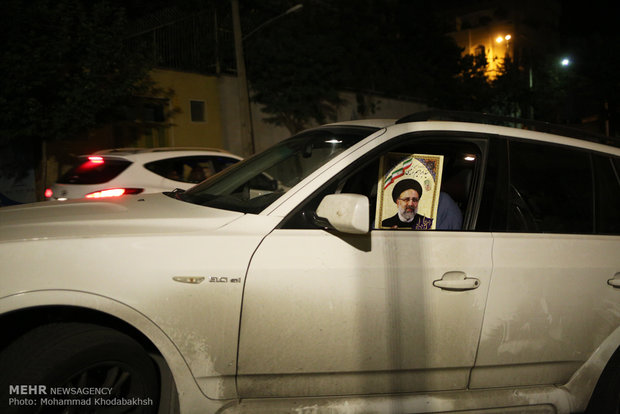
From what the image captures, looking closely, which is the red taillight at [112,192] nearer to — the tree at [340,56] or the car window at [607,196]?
the car window at [607,196]

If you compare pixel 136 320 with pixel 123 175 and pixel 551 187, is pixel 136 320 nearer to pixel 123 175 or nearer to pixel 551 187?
pixel 551 187

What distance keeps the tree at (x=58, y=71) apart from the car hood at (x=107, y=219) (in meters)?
9.85

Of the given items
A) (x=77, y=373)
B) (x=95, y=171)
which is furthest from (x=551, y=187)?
(x=95, y=171)

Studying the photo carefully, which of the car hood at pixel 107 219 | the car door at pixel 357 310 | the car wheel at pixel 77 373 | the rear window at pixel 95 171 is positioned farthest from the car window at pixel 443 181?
the rear window at pixel 95 171

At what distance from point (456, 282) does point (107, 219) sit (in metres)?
1.65

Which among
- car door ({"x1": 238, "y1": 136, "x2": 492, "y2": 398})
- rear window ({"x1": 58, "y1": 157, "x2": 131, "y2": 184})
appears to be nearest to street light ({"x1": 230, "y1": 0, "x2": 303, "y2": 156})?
rear window ({"x1": 58, "y1": 157, "x2": 131, "y2": 184})

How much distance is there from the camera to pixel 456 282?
2297 mm

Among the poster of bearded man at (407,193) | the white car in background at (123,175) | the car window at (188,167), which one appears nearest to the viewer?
the poster of bearded man at (407,193)

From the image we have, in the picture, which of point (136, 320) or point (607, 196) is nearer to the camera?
point (136, 320)

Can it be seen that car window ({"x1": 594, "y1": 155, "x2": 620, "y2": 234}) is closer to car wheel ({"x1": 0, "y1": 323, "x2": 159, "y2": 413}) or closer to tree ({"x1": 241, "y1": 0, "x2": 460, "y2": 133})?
car wheel ({"x1": 0, "y1": 323, "x2": 159, "y2": 413})

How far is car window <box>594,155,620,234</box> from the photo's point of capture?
2.69 m

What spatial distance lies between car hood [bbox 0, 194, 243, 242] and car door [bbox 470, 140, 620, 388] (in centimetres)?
134

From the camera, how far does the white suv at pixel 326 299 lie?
2041 millimetres

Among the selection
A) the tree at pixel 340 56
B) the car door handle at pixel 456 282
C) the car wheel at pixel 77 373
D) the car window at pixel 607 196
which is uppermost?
the tree at pixel 340 56
